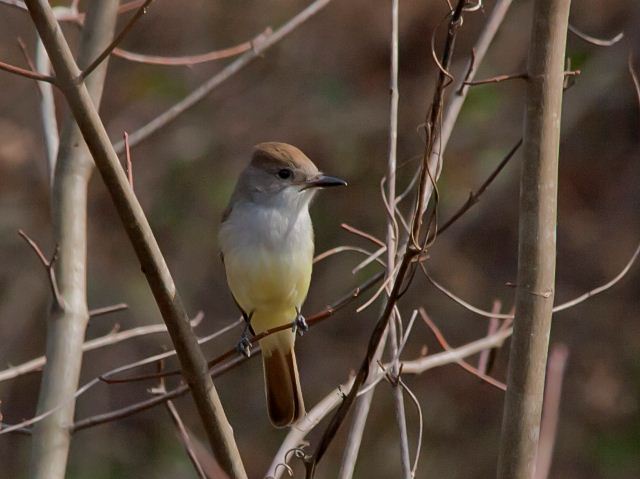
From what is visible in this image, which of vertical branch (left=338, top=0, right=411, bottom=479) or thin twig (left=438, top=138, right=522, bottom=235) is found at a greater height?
thin twig (left=438, top=138, right=522, bottom=235)

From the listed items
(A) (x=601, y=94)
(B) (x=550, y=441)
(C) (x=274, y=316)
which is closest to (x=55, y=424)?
(C) (x=274, y=316)

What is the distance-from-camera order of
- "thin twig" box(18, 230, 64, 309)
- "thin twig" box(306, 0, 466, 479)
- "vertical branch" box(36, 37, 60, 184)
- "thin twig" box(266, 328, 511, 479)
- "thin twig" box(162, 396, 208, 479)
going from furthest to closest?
"vertical branch" box(36, 37, 60, 184), "thin twig" box(18, 230, 64, 309), "thin twig" box(266, 328, 511, 479), "thin twig" box(162, 396, 208, 479), "thin twig" box(306, 0, 466, 479)

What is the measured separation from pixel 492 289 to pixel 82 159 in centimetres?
486

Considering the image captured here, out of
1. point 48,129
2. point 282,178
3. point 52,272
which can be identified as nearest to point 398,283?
point 52,272

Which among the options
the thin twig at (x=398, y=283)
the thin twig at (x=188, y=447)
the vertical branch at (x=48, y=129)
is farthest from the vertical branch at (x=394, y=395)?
the vertical branch at (x=48, y=129)

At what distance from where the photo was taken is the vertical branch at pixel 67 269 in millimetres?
3379

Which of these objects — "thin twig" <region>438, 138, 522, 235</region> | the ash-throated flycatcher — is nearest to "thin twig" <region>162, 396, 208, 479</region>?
"thin twig" <region>438, 138, 522, 235</region>

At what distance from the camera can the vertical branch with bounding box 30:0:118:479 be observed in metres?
3.38

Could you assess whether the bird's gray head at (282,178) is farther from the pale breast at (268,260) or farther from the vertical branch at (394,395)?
the vertical branch at (394,395)

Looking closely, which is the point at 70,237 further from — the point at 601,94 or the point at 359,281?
the point at 601,94

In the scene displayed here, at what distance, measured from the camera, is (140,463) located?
324 inches

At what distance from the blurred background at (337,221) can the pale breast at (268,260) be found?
3.27 m

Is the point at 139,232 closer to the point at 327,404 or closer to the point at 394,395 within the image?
the point at 394,395

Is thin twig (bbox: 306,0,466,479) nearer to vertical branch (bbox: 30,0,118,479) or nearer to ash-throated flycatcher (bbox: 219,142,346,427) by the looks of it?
vertical branch (bbox: 30,0,118,479)
